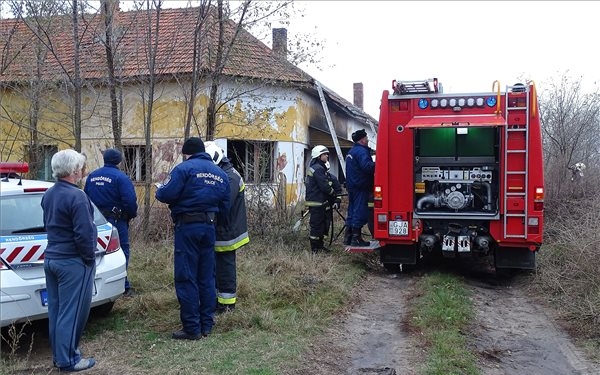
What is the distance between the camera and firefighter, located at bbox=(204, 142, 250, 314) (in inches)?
243

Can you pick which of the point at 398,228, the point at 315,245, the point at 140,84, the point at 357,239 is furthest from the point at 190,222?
the point at 140,84

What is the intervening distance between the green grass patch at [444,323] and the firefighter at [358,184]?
156 cm

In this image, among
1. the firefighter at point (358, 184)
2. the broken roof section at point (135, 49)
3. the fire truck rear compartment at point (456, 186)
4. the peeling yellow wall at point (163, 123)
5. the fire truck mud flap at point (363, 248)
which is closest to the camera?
the fire truck rear compartment at point (456, 186)

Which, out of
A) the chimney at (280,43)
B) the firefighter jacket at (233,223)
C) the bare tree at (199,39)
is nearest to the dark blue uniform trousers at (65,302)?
the firefighter jacket at (233,223)

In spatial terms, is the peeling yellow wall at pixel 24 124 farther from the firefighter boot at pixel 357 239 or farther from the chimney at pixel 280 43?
the firefighter boot at pixel 357 239

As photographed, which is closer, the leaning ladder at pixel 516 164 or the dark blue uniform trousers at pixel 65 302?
the dark blue uniform trousers at pixel 65 302

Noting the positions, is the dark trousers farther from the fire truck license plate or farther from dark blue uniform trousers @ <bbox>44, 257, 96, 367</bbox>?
the fire truck license plate

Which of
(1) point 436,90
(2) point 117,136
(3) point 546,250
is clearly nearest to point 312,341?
(1) point 436,90

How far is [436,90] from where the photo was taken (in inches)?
333

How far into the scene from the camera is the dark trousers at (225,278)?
6.21 metres

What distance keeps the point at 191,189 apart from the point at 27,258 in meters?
1.53

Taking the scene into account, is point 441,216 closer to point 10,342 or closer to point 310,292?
point 310,292

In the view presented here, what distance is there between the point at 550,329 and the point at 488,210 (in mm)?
2386

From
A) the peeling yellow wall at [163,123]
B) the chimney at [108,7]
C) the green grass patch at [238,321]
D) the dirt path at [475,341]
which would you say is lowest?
the dirt path at [475,341]
